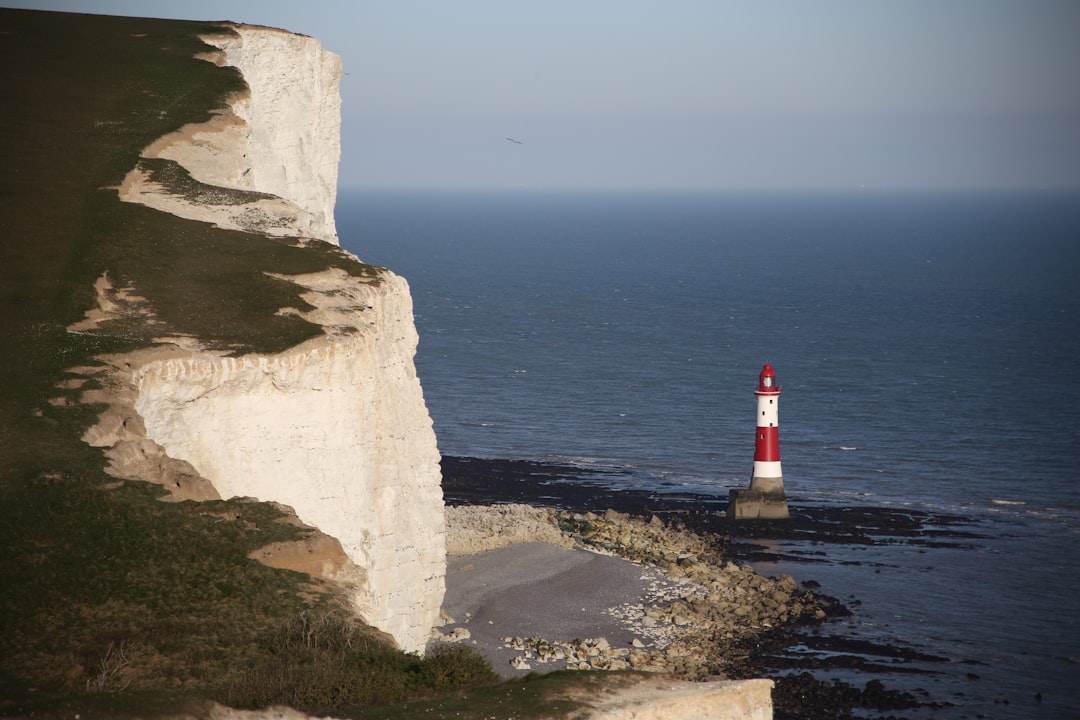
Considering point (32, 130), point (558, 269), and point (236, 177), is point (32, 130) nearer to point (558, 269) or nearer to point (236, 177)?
point (236, 177)

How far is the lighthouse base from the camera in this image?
5553 cm

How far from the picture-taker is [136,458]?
23891 millimetres

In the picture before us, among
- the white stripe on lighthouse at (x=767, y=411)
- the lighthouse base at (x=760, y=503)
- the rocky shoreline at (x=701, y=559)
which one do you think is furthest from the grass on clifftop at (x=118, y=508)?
the lighthouse base at (x=760, y=503)

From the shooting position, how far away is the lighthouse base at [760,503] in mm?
55531

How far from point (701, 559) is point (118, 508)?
29747 mm

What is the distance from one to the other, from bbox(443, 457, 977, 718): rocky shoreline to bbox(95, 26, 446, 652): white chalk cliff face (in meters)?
8.22

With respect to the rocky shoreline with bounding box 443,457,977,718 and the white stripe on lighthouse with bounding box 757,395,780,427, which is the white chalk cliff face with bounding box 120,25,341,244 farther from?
the white stripe on lighthouse with bounding box 757,395,780,427

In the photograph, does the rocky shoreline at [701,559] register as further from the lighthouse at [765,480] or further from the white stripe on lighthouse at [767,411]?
the white stripe on lighthouse at [767,411]

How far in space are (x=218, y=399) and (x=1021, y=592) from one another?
31.9 m

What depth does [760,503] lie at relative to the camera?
55.6 meters

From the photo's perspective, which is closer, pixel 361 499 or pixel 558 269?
pixel 361 499

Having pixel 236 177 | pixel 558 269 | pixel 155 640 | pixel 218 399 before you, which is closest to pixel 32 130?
pixel 236 177

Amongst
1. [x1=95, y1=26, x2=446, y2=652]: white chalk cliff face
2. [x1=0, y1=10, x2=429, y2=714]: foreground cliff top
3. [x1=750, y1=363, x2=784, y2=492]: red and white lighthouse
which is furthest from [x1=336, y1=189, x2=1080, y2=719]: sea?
[x1=0, y1=10, x2=429, y2=714]: foreground cliff top

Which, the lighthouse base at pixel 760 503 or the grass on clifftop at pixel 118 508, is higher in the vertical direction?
the grass on clifftop at pixel 118 508
